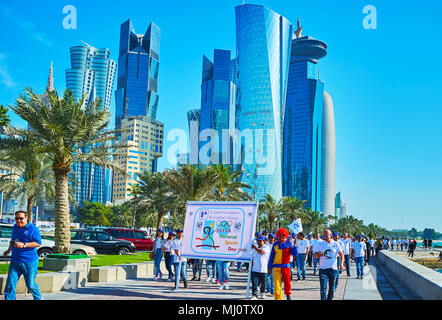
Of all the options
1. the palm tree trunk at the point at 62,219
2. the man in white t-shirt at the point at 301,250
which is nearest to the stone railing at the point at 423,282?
the man in white t-shirt at the point at 301,250

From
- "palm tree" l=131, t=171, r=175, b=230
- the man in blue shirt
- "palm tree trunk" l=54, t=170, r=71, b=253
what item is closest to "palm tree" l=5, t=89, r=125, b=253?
"palm tree trunk" l=54, t=170, r=71, b=253

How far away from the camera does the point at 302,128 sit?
192125mm

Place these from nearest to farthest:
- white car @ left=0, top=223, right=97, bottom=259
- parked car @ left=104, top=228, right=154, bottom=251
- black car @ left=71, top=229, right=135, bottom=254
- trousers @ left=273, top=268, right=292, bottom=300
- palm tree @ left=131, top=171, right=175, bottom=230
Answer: trousers @ left=273, top=268, right=292, bottom=300, white car @ left=0, top=223, right=97, bottom=259, black car @ left=71, top=229, right=135, bottom=254, parked car @ left=104, top=228, right=154, bottom=251, palm tree @ left=131, top=171, right=175, bottom=230

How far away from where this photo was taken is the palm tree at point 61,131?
58.3 feet

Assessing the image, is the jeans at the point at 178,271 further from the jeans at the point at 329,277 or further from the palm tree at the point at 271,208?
the palm tree at the point at 271,208

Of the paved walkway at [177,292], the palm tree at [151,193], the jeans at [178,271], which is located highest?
the palm tree at [151,193]

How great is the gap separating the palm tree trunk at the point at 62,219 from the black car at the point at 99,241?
7972 millimetres

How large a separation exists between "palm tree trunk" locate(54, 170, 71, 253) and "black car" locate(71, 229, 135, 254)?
7972 mm

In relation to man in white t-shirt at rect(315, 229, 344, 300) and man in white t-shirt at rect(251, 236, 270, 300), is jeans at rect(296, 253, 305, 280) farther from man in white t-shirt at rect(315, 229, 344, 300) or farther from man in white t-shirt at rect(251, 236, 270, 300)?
man in white t-shirt at rect(315, 229, 344, 300)

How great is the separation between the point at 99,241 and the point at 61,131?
10.0 metres

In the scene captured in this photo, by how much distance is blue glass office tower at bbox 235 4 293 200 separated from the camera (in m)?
146

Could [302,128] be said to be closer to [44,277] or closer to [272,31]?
[272,31]
